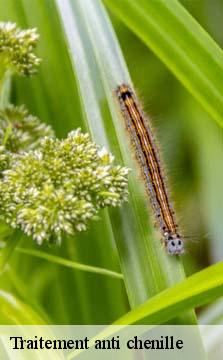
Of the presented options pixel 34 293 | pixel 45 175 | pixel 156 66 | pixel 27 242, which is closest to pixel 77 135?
pixel 45 175

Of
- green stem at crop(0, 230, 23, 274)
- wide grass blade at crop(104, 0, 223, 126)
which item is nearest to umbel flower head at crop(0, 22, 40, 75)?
wide grass blade at crop(104, 0, 223, 126)

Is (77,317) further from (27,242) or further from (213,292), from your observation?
(213,292)

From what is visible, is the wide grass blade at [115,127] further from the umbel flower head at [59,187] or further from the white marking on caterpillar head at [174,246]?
the umbel flower head at [59,187]

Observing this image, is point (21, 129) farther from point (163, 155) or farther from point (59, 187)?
point (163, 155)

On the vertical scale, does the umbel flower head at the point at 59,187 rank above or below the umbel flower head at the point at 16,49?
below

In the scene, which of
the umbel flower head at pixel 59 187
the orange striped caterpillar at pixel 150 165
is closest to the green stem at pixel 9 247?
the umbel flower head at pixel 59 187

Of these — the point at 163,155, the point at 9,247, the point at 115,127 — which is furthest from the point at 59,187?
the point at 163,155
